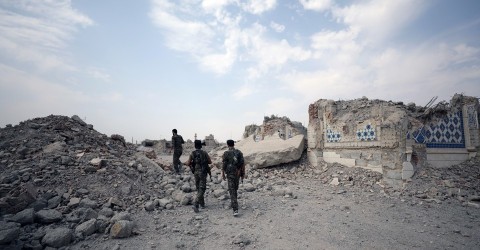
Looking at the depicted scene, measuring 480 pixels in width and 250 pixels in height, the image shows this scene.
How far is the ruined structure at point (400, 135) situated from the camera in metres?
6.71

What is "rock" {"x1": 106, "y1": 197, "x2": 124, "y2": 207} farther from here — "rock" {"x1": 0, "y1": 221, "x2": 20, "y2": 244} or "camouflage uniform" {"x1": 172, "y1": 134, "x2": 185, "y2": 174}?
"camouflage uniform" {"x1": 172, "y1": 134, "x2": 185, "y2": 174}

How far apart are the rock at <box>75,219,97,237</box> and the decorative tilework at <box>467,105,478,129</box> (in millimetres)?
9860

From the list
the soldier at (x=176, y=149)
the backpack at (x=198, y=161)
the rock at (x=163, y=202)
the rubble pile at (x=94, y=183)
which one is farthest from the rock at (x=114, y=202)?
the soldier at (x=176, y=149)

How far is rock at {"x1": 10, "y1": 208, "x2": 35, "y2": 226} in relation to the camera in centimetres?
405

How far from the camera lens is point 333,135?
28.7 feet

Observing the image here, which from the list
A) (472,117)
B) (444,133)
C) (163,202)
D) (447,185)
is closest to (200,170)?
(163,202)

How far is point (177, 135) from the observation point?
8648 mm

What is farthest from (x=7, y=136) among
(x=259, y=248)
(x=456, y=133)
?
(x=456, y=133)

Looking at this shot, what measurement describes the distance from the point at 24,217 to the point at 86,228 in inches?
38.9

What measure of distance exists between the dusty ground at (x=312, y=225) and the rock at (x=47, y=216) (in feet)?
2.53

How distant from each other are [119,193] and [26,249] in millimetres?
2051

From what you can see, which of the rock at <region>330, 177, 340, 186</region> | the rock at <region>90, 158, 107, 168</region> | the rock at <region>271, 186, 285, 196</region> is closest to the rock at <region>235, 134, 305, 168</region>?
the rock at <region>330, 177, 340, 186</region>

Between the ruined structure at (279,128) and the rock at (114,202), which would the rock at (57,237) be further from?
the ruined structure at (279,128)

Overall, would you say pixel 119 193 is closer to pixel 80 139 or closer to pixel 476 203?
pixel 80 139
